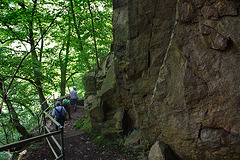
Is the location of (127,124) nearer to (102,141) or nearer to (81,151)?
(102,141)

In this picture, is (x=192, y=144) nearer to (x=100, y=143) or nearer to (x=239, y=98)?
(x=239, y=98)

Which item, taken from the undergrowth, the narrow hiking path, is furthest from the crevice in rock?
the narrow hiking path

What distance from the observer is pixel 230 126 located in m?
3.37

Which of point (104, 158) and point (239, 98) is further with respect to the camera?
point (104, 158)

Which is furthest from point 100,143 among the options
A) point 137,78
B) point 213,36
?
point 213,36

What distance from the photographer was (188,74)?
392 centimetres

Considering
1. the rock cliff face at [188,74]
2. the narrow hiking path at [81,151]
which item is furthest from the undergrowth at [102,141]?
the rock cliff face at [188,74]

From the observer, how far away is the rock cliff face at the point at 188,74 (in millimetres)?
3330

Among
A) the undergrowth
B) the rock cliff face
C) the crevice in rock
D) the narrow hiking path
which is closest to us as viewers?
the rock cliff face

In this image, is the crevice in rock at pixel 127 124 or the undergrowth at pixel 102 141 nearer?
the undergrowth at pixel 102 141

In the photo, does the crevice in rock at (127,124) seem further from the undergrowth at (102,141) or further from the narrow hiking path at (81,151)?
the narrow hiking path at (81,151)

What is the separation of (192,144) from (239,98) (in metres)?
1.68

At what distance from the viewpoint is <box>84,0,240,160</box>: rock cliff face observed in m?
3.33

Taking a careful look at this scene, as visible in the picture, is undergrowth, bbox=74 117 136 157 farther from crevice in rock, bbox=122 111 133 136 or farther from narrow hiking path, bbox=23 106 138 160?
crevice in rock, bbox=122 111 133 136
